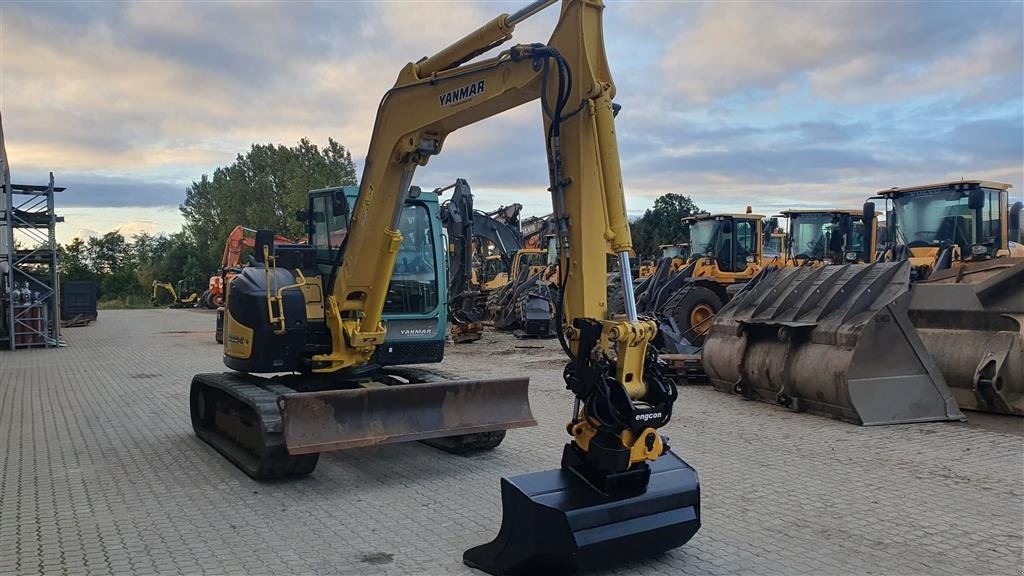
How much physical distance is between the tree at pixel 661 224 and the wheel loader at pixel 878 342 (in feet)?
120

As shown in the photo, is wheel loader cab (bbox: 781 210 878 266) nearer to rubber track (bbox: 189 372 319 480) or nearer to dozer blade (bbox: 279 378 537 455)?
dozer blade (bbox: 279 378 537 455)

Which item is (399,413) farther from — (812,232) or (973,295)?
(812,232)

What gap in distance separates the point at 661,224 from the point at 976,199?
39148 millimetres

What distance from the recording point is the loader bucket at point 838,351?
7723 mm

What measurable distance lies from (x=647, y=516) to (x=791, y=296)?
605 cm

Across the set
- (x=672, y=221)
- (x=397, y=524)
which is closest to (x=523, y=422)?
(x=397, y=524)

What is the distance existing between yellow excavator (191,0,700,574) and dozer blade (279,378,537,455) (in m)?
0.01

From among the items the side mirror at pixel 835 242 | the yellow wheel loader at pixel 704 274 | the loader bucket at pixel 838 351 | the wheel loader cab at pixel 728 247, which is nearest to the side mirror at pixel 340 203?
the loader bucket at pixel 838 351

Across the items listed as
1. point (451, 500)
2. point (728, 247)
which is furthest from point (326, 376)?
point (728, 247)

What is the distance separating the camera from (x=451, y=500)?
5344 millimetres

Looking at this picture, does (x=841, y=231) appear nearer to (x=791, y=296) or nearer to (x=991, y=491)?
(x=791, y=296)

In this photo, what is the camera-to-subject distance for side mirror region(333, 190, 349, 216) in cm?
681

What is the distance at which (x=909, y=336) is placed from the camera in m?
7.88

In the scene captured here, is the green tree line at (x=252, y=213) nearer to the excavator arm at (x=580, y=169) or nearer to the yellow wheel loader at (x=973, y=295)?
the yellow wheel loader at (x=973, y=295)
